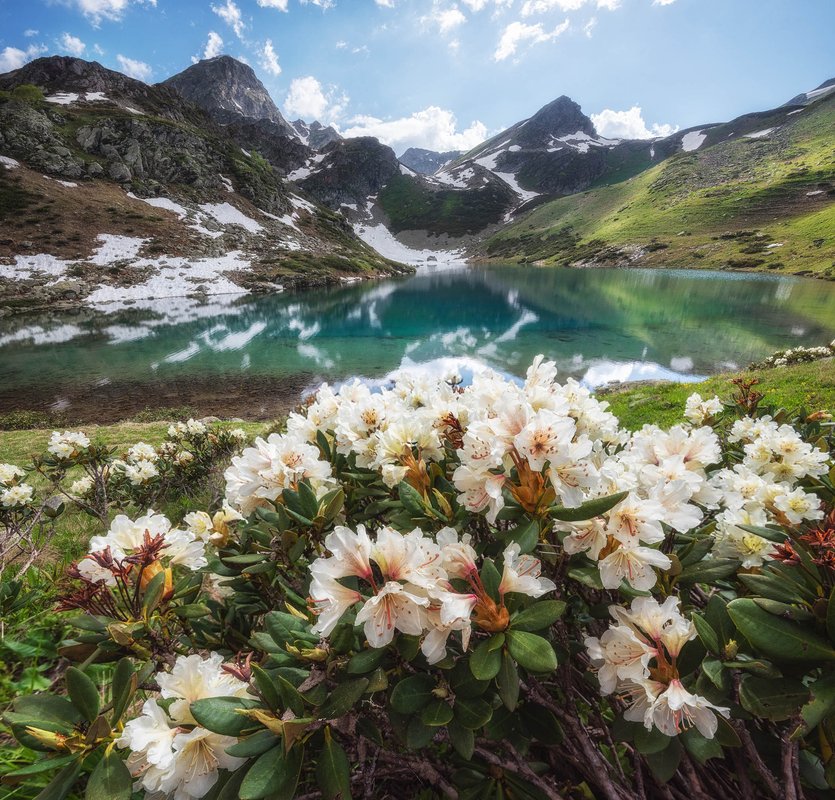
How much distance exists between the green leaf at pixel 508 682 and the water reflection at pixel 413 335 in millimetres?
19763

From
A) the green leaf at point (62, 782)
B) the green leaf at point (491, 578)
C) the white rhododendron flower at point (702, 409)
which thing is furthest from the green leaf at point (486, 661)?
the white rhododendron flower at point (702, 409)

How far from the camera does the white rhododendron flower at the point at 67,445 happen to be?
475 centimetres

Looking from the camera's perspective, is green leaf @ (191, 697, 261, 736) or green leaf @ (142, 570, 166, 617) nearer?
green leaf @ (191, 697, 261, 736)

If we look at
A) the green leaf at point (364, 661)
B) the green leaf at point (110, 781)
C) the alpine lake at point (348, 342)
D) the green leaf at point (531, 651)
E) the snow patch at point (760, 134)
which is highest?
the snow patch at point (760, 134)

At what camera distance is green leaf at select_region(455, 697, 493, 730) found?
1.22m

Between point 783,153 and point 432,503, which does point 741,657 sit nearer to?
point 432,503

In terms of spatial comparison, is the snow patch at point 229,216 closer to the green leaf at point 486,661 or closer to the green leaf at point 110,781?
the green leaf at point 110,781

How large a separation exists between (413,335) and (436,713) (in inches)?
1193

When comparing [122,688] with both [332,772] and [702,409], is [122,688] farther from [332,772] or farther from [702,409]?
[702,409]

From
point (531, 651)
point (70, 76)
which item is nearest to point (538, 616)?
point (531, 651)

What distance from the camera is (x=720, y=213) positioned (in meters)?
90.4

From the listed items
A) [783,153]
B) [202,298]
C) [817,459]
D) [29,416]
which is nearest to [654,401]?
[817,459]

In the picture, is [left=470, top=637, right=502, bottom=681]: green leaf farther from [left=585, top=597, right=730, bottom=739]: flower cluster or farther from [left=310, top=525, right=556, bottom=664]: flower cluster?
[left=585, top=597, right=730, bottom=739]: flower cluster

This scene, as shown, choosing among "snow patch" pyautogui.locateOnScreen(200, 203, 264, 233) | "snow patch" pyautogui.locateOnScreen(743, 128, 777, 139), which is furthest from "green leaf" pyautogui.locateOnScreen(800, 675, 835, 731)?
"snow patch" pyautogui.locateOnScreen(743, 128, 777, 139)
